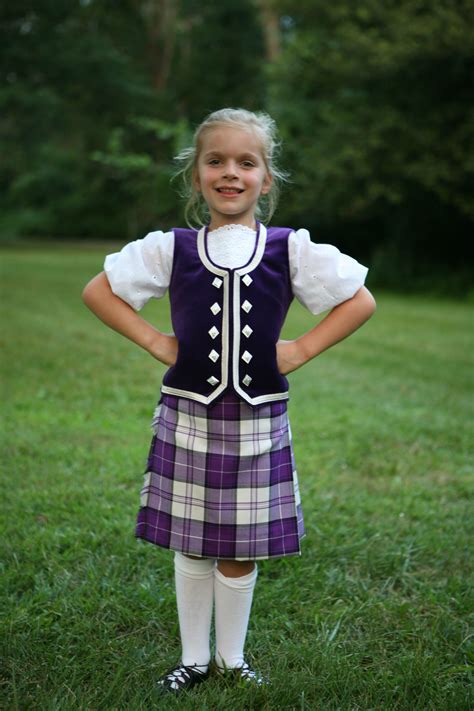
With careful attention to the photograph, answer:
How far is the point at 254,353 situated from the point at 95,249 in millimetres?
25373

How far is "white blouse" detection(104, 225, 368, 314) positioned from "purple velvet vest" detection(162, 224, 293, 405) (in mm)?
27

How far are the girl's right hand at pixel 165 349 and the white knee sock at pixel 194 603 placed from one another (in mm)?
533

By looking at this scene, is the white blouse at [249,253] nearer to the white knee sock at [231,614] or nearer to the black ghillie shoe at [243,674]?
the white knee sock at [231,614]

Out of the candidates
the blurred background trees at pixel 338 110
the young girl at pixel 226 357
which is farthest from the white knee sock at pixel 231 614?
the blurred background trees at pixel 338 110

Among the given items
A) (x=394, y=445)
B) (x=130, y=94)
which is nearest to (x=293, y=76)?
(x=130, y=94)

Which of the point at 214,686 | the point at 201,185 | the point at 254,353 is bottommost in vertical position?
the point at 214,686

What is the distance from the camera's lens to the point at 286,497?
2064 mm

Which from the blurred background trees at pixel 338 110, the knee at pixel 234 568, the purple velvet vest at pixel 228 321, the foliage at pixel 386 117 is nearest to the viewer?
the purple velvet vest at pixel 228 321

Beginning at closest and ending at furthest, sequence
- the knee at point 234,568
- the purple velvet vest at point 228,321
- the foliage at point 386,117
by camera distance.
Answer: the purple velvet vest at point 228,321 < the knee at point 234,568 < the foliage at point 386,117

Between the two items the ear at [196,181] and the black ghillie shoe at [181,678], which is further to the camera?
the ear at [196,181]

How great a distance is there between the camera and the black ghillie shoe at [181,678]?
2003 millimetres

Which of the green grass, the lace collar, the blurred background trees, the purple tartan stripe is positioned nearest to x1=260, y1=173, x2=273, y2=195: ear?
the lace collar

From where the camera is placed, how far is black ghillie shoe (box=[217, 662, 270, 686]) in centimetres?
205

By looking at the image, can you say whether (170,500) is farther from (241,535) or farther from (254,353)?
(254,353)
